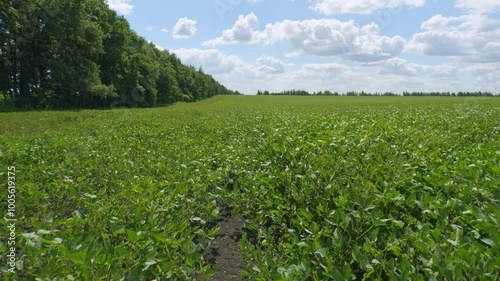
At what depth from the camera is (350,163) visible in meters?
4.75

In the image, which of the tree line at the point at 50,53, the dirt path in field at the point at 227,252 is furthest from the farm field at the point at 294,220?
the tree line at the point at 50,53

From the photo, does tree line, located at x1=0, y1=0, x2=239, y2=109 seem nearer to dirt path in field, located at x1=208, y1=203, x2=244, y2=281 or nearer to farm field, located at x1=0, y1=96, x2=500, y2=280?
farm field, located at x1=0, y1=96, x2=500, y2=280

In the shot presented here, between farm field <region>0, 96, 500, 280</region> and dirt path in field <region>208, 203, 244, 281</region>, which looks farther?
dirt path in field <region>208, 203, 244, 281</region>

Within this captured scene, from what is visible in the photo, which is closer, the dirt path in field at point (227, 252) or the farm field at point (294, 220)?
the farm field at point (294, 220)

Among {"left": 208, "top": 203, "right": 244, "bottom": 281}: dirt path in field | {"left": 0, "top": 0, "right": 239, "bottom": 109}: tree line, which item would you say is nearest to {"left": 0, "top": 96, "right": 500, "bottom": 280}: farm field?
{"left": 208, "top": 203, "right": 244, "bottom": 281}: dirt path in field

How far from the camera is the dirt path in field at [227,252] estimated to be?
401 cm

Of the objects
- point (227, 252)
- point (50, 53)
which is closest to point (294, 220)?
point (227, 252)

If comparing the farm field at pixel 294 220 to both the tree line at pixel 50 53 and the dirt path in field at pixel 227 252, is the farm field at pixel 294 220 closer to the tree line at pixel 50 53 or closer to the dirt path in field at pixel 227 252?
the dirt path in field at pixel 227 252

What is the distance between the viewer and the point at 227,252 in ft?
14.8

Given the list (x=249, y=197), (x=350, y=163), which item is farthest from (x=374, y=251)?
(x=249, y=197)

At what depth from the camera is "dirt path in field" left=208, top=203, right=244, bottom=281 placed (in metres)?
4.01

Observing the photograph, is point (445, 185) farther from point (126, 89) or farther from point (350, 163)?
point (126, 89)

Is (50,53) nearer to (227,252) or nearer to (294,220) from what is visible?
(227,252)

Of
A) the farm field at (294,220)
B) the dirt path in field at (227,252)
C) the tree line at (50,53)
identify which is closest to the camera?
the farm field at (294,220)
